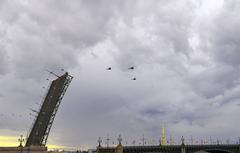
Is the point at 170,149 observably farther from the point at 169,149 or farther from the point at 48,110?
the point at 48,110

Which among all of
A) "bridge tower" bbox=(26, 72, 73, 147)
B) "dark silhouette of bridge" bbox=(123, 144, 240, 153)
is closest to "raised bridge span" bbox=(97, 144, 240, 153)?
"dark silhouette of bridge" bbox=(123, 144, 240, 153)

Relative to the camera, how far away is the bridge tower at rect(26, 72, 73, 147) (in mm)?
72625

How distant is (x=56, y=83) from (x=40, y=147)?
13.8 m

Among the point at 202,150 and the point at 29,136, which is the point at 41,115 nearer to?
the point at 29,136

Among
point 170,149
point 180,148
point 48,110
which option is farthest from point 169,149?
point 48,110

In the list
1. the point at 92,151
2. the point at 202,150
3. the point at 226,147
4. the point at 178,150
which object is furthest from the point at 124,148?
the point at 226,147

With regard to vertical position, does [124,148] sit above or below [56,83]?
below

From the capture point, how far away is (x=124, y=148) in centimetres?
10731

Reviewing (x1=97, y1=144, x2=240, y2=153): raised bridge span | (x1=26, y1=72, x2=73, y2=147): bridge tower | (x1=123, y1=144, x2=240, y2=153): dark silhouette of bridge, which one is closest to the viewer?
(x1=26, y1=72, x2=73, y2=147): bridge tower

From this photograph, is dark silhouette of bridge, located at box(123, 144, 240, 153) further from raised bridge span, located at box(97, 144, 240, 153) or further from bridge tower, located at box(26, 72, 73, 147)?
bridge tower, located at box(26, 72, 73, 147)

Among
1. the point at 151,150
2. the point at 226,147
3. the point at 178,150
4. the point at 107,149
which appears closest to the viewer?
the point at 107,149

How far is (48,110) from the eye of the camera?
73375mm

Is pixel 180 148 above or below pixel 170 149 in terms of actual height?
above

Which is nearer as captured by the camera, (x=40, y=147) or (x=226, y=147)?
(x=40, y=147)
